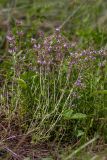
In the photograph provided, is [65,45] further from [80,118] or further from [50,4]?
[50,4]

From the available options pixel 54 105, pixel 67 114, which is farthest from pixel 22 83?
pixel 67 114

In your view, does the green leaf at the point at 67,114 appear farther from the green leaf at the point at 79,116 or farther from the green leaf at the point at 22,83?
the green leaf at the point at 22,83

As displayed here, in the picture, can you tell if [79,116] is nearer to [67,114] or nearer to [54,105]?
[67,114]

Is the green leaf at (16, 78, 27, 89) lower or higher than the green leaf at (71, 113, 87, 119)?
higher

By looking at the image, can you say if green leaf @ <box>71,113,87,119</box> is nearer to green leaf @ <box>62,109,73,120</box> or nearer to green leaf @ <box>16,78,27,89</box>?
green leaf @ <box>62,109,73,120</box>

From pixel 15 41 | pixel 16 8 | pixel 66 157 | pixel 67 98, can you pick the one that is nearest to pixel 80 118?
pixel 67 98

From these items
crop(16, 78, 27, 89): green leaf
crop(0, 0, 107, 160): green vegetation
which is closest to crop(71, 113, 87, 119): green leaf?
crop(0, 0, 107, 160): green vegetation

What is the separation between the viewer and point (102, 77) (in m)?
3.19

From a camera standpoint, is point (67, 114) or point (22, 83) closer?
point (67, 114)

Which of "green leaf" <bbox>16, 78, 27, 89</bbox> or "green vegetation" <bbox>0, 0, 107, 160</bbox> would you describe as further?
"green leaf" <bbox>16, 78, 27, 89</bbox>

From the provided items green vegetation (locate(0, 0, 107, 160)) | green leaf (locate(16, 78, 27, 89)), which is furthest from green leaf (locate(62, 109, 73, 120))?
green leaf (locate(16, 78, 27, 89))

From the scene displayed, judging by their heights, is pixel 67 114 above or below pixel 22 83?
below

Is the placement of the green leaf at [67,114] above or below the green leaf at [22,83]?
below

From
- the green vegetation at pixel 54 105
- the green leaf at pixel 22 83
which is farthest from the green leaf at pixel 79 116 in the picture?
the green leaf at pixel 22 83
